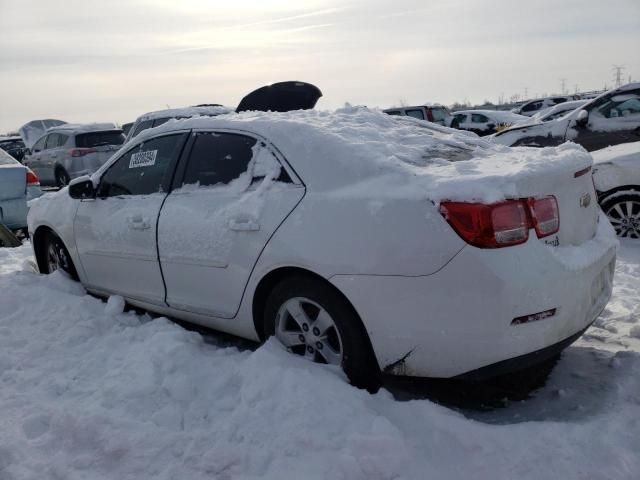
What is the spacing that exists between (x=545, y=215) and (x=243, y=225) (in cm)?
152

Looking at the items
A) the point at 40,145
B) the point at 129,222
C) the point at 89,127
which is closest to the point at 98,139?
the point at 89,127

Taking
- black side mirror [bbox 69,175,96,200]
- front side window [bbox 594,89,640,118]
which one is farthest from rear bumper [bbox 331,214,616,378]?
front side window [bbox 594,89,640,118]

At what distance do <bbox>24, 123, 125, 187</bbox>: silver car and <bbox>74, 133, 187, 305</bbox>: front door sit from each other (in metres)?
9.75

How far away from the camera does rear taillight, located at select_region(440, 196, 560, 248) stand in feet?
8.02

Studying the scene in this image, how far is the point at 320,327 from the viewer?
294 cm

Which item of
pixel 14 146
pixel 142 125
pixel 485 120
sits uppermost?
pixel 142 125

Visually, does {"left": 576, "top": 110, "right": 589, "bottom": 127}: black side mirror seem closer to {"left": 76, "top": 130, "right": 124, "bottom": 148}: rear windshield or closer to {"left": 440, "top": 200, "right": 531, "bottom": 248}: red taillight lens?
{"left": 440, "top": 200, "right": 531, "bottom": 248}: red taillight lens

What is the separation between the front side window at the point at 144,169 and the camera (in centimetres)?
384

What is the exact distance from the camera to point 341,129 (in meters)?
3.31

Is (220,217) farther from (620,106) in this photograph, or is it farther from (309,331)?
(620,106)

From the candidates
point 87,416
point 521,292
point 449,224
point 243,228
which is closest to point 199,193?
point 243,228

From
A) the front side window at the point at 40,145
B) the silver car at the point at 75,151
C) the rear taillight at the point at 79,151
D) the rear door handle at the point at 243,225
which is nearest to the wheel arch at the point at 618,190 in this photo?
the rear door handle at the point at 243,225

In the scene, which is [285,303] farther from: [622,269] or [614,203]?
[614,203]

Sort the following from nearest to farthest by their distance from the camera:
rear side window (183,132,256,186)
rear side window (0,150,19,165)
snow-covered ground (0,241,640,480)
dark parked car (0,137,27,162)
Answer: snow-covered ground (0,241,640,480), rear side window (183,132,256,186), rear side window (0,150,19,165), dark parked car (0,137,27,162)
